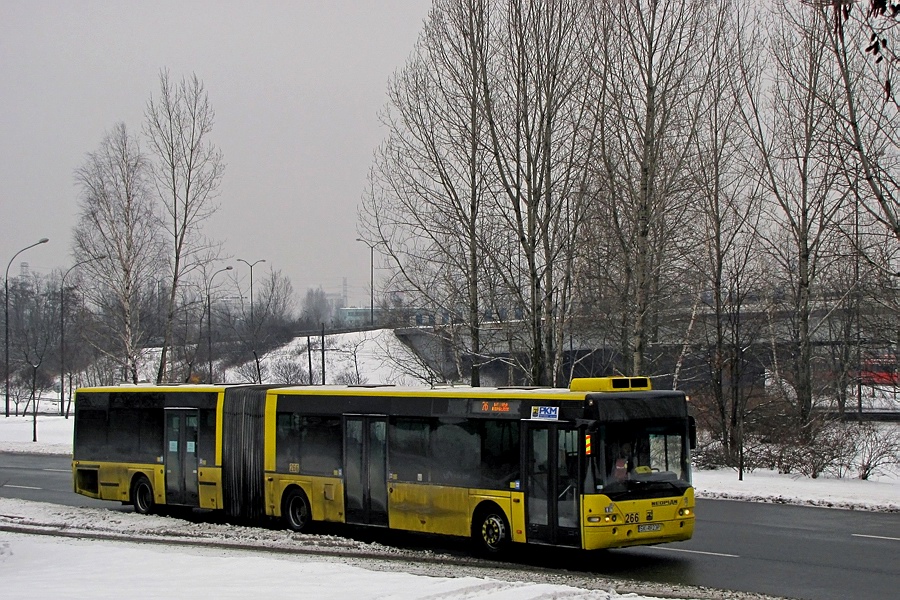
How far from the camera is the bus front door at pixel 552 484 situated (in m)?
14.7

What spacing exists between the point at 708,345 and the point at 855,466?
705 centimetres

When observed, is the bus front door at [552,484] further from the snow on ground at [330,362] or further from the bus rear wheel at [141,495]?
the snow on ground at [330,362]

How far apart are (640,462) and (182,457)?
36.6 feet

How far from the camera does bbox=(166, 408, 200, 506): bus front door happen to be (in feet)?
71.4

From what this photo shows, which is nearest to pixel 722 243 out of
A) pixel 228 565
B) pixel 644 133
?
pixel 644 133

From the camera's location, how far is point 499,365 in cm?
5103

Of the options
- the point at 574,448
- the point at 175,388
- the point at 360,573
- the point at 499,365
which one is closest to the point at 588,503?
the point at 574,448

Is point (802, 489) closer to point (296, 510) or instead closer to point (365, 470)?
point (365, 470)

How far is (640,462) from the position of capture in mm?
14914

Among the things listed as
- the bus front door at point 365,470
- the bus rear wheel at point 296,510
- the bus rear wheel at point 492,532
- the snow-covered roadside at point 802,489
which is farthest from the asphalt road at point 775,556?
the bus rear wheel at point 296,510

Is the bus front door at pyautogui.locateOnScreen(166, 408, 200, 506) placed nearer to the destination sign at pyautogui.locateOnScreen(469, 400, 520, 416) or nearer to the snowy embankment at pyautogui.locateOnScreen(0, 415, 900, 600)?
the snowy embankment at pyautogui.locateOnScreen(0, 415, 900, 600)

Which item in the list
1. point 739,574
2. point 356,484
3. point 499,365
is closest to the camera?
point 739,574

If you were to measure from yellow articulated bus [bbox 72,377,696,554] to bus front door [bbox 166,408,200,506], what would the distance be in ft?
0.10

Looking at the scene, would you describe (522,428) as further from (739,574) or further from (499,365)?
(499,365)
